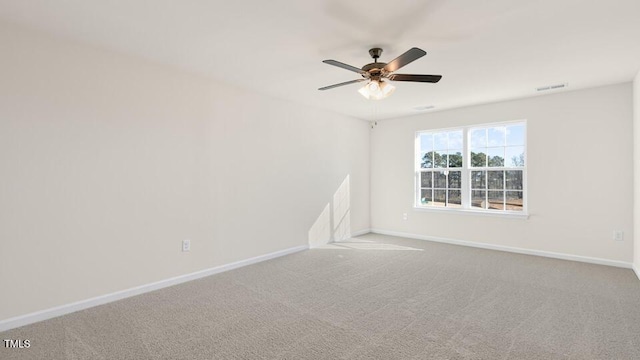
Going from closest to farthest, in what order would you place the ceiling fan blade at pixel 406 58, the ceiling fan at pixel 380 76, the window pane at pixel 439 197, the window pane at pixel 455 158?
the ceiling fan blade at pixel 406 58, the ceiling fan at pixel 380 76, the window pane at pixel 455 158, the window pane at pixel 439 197

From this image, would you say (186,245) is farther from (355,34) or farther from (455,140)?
(455,140)

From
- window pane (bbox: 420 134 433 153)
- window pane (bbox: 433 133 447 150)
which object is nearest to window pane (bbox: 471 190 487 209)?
window pane (bbox: 433 133 447 150)

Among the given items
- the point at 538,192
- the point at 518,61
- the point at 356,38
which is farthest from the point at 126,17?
the point at 538,192

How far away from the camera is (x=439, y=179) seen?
19.1ft

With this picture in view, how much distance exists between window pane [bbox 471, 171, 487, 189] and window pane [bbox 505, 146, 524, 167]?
0.41 m

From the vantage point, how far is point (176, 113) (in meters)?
3.53

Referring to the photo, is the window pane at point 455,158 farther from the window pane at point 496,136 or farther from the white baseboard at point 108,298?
the white baseboard at point 108,298

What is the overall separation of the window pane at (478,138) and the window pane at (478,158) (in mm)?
101

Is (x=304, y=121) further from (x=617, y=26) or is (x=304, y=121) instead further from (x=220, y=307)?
(x=617, y=26)

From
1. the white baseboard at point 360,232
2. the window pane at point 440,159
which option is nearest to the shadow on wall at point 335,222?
the white baseboard at point 360,232

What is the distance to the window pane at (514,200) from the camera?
493cm

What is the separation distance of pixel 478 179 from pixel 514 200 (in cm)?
63

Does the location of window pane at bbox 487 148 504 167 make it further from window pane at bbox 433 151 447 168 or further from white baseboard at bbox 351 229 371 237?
white baseboard at bbox 351 229 371 237

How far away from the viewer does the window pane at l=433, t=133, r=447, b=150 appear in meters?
5.77
